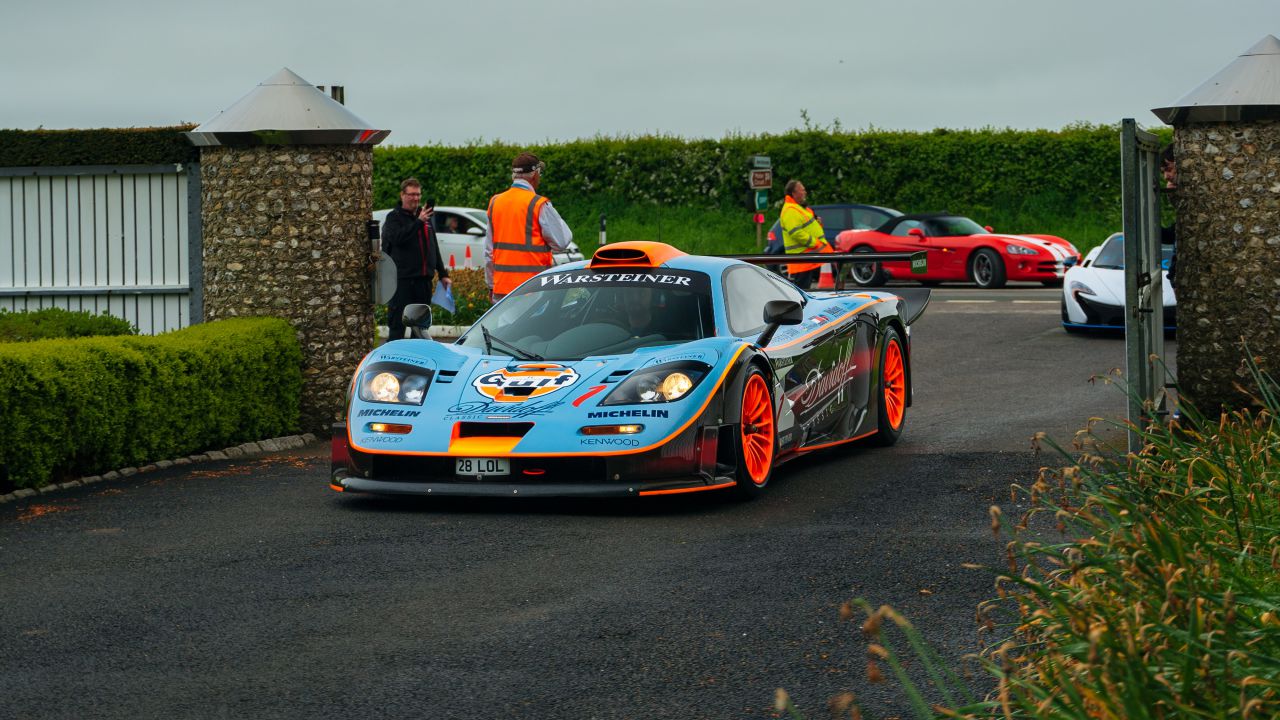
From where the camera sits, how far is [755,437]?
29.8 feet

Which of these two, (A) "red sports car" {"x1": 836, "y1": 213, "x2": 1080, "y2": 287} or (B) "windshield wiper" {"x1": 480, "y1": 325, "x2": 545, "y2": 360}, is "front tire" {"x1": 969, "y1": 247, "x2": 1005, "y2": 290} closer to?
(A) "red sports car" {"x1": 836, "y1": 213, "x2": 1080, "y2": 287}

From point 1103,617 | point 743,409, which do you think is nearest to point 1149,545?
point 1103,617

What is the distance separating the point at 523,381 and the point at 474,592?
89.4 inches

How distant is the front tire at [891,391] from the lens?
11031 millimetres

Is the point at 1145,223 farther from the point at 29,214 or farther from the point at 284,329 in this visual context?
the point at 29,214

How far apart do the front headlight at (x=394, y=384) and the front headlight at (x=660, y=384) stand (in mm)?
1030

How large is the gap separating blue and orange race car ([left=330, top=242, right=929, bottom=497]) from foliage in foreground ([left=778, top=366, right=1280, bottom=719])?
2580 mm

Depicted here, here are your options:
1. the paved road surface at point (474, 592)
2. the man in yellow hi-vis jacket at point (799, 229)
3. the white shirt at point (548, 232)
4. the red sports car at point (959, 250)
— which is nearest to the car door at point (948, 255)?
the red sports car at point (959, 250)

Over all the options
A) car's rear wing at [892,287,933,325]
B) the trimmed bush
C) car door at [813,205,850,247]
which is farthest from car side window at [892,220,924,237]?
the trimmed bush

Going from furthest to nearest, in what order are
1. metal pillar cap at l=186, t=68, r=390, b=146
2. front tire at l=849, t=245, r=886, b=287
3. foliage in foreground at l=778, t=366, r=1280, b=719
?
1. front tire at l=849, t=245, r=886, b=287
2. metal pillar cap at l=186, t=68, r=390, b=146
3. foliage in foreground at l=778, t=366, r=1280, b=719

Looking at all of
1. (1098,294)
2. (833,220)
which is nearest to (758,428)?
(1098,294)

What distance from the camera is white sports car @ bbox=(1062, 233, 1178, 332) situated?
18.5 m

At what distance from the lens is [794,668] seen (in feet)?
17.7

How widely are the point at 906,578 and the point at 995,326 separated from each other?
1406 centimetres
